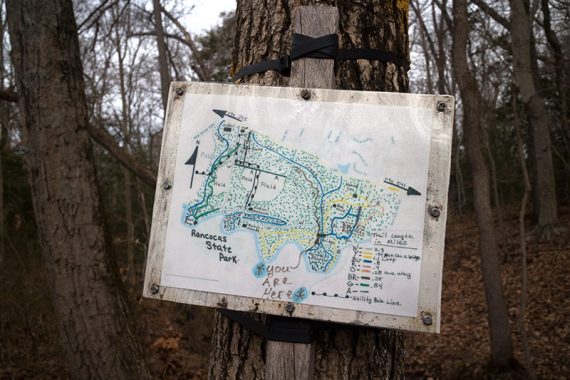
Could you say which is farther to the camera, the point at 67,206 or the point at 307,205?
the point at 67,206

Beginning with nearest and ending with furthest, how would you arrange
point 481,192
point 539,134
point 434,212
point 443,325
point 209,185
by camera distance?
1. point 434,212
2. point 209,185
3. point 481,192
4. point 443,325
5. point 539,134

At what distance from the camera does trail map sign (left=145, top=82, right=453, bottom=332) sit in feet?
4.79

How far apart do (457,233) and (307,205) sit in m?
14.7

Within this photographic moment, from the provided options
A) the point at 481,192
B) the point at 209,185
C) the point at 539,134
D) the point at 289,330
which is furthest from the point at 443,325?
the point at 209,185

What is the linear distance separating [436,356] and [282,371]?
7513 mm

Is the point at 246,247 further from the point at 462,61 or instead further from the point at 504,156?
the point at 504,156

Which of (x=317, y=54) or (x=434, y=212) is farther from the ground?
(x=317, y=54)

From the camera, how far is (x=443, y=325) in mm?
9367

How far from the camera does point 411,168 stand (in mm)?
Result: 1487

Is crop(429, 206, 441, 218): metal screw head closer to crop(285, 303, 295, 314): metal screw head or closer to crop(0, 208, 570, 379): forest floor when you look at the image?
crop(285, 303, 295, 314): metal screw head

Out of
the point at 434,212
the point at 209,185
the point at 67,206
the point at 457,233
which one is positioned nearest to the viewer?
the point at 434,212

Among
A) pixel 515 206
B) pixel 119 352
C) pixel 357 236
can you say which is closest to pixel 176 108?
pixel 357 236

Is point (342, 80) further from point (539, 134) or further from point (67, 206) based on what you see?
point (539, 134)

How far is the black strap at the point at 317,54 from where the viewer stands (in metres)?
1.61
